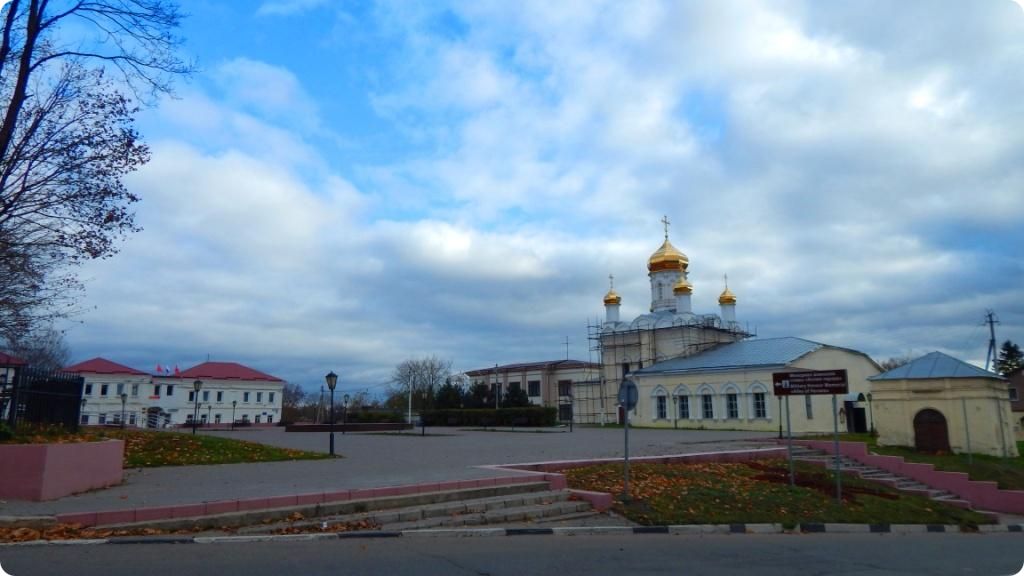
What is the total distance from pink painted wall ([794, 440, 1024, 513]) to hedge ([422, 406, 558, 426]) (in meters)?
27.1

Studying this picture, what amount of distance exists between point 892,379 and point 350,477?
80.7ft

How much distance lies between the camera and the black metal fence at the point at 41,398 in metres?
13.1

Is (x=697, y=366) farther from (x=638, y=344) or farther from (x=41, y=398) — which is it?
(x=41, y=398)

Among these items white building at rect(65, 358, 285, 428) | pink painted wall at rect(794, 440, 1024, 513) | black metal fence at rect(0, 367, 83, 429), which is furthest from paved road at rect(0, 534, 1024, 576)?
white building at rect(65, 358, 285, 428)

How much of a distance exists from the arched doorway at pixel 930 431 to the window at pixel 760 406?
51.4 ft

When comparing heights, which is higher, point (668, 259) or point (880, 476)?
point (668, 259)

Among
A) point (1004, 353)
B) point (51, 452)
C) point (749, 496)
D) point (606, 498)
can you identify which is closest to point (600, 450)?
point (749, 496)

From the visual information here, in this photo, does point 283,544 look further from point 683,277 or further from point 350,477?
point 683,277

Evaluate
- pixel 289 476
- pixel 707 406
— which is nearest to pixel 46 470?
pixel 289 476

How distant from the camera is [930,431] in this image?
92.7 feet

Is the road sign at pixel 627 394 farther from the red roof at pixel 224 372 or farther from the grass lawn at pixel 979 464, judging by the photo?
the red roof at pixel 224 372

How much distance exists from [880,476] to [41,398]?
72.4 ft

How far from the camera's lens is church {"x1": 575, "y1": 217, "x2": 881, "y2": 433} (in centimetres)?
4444

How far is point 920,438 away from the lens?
93.3 feet
